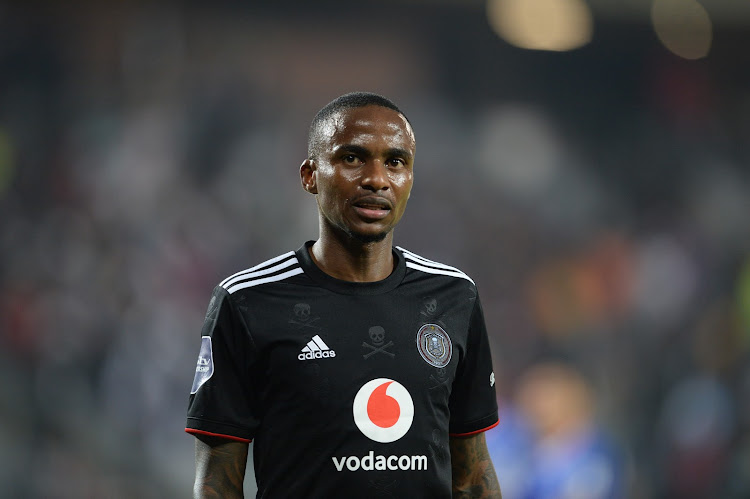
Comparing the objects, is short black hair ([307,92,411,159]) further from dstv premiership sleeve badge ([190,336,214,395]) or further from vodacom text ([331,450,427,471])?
vodacom text ([331,450,427,471])

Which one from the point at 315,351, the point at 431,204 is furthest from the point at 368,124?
the point at 431,204

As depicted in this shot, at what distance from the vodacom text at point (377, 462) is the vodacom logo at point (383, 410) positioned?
0.04 m

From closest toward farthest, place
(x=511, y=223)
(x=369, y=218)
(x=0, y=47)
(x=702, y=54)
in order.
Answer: (x=369, y=218) < (x=0, y=47) < (x=511, y=223) < (x=702, y=54)

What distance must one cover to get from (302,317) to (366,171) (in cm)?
34

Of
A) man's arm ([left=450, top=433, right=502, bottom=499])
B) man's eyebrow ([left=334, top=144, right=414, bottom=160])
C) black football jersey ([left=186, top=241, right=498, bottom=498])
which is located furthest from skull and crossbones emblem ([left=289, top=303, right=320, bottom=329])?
man's arm ([left=450, top=433, right=502, bottom=499])

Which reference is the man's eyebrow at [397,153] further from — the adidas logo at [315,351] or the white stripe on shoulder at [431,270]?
the adidas logo at [315,351]

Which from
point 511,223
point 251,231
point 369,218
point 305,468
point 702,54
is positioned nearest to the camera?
point 305,468

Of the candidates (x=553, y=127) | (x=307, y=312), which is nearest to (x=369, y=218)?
(x=307, y=312)

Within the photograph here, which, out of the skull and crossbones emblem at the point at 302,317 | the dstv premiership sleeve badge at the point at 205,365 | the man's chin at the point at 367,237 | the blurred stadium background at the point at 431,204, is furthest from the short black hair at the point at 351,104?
the blurred stadium background at the point at 431,204

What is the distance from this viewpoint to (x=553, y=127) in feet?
19.9

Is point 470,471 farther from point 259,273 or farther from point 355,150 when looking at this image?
point 355,150

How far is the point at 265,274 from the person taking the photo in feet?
5.97

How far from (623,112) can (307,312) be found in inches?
199

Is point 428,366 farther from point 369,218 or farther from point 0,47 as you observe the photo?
point 0,47
